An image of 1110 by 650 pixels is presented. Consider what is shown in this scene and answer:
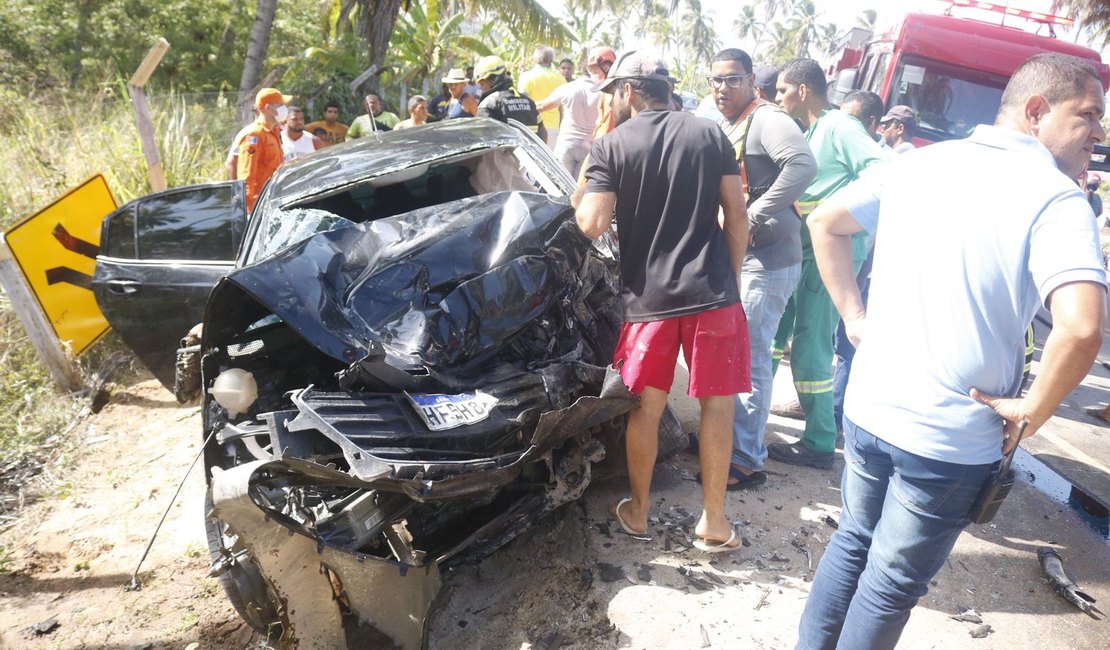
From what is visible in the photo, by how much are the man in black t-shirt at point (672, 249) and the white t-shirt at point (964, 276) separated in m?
0.76

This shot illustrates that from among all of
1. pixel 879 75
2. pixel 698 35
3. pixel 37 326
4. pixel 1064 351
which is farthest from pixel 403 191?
pixel 698 35

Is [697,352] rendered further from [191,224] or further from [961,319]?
[191,224]

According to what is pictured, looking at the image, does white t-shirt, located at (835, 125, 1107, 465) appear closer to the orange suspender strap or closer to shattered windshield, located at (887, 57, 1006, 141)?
the orange suspender strap

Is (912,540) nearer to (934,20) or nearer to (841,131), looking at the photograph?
(841,131)

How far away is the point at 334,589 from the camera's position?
88.7 inches

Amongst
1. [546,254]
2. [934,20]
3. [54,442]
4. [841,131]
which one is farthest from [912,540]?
[934,20]

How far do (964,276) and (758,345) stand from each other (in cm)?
164

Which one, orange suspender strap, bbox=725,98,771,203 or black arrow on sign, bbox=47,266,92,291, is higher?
orange suspender strap, bbox=725,98,771,203

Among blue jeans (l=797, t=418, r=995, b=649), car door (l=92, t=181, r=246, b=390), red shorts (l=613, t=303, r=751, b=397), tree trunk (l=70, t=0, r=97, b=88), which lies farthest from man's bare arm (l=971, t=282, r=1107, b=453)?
tree trunk (l=70, t=0, r=97, b=88)

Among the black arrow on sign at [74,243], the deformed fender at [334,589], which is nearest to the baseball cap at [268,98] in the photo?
the black arrow on sign at [74,243]

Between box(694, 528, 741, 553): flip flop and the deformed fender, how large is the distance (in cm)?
113

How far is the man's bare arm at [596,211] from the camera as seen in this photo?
8.46 ft

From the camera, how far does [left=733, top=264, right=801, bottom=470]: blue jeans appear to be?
10.6 ft

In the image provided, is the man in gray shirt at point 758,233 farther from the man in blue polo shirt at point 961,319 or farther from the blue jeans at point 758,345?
the man in blue polo shirt at point 961,319
